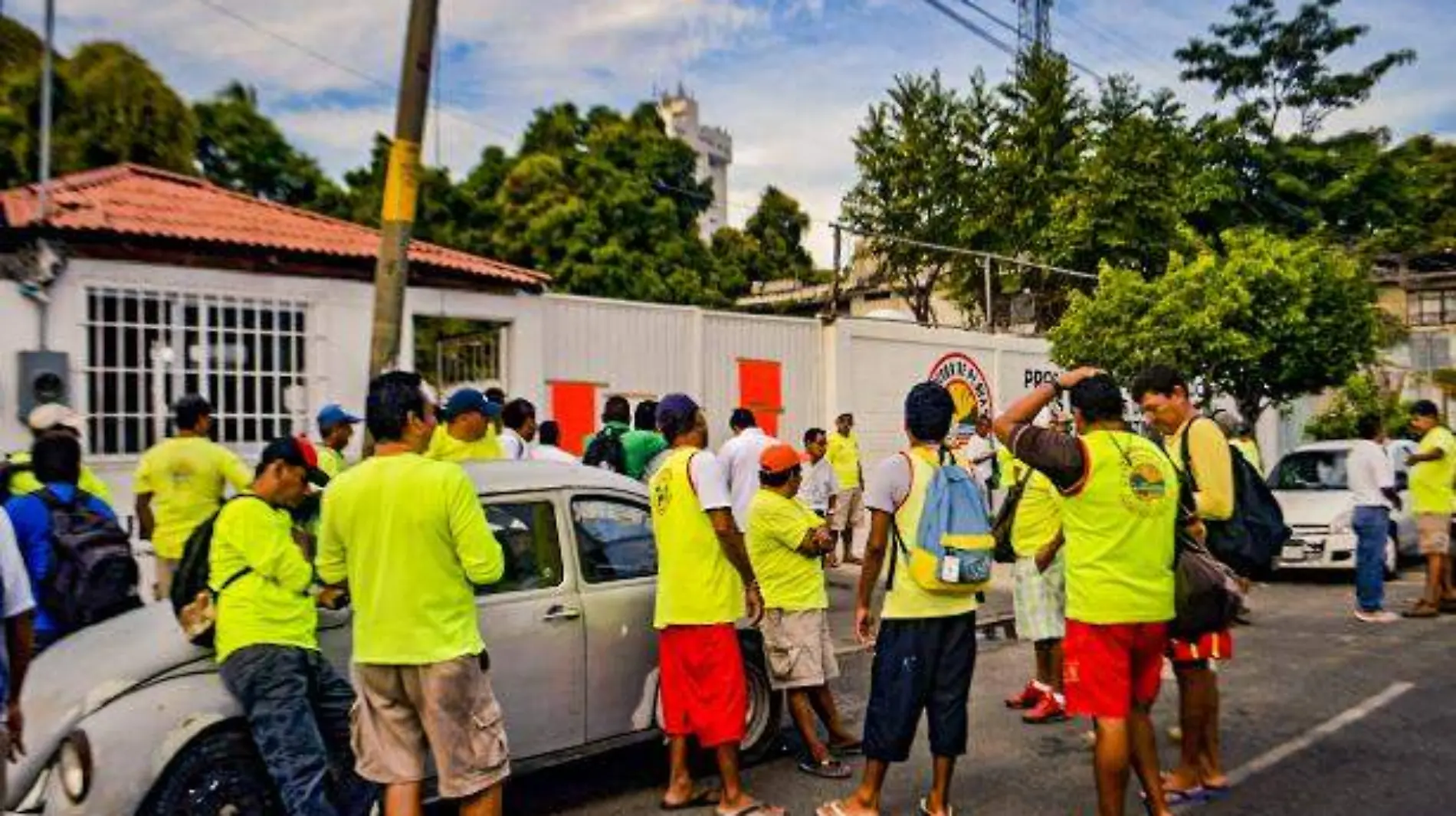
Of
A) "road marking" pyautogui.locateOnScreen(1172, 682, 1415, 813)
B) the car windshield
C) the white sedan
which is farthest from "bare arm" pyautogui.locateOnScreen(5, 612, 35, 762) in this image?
the car windshield

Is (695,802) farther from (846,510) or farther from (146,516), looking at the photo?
(846,510)

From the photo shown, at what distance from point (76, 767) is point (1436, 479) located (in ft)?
35.5

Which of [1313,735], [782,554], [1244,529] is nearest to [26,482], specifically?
[782,554]

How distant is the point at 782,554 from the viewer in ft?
19.6

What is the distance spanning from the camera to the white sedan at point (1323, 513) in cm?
1266

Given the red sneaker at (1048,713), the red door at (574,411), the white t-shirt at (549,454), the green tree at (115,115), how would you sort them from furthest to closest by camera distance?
the green tree at (115,115) → the red door at (574,411) → the white t-shirt at (549,454) → the red sneaker at (1048,713)

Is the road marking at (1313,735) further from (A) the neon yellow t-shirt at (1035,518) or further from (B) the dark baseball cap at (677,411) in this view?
(B) the dark baseball cap at (677,411)

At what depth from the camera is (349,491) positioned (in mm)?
4066

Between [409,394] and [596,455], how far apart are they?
4.76 m

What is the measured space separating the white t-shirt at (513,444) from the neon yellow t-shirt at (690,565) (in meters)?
3.04

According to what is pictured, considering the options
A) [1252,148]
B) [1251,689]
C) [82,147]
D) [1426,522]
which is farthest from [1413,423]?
[1252,148]

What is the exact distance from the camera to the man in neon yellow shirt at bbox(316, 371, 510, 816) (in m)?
4.02

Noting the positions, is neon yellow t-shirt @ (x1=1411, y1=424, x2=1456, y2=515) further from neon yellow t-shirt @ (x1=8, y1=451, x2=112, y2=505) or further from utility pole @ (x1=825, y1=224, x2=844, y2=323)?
neon yellow t-shirt @ (x1=8, y1=451, x2=112, y2=505)

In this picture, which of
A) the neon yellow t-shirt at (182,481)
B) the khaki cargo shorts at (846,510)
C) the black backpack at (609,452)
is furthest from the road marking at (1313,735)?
the khaki cargo shorts at (846,510)
